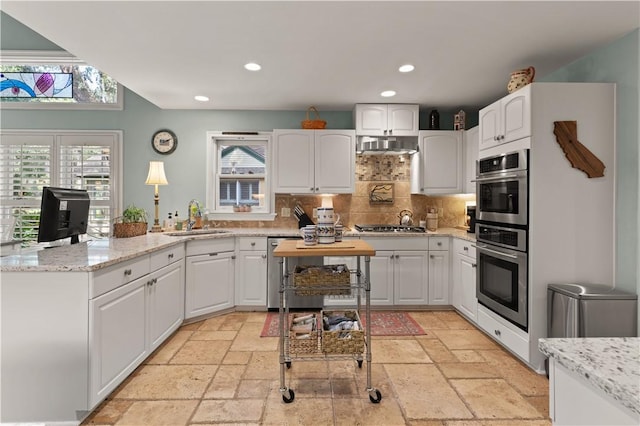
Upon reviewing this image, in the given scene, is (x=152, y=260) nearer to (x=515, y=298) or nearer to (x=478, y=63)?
(x=515, y=298)

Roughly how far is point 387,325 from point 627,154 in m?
2.37

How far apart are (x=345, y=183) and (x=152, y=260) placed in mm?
2322

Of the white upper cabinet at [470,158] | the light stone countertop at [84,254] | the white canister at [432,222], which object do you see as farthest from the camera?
the white canister at [432,222]

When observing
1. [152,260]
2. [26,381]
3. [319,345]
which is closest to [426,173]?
[319,345]

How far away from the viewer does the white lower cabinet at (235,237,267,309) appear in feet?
12.7

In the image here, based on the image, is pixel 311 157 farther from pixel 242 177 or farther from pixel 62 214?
pixel 62 214

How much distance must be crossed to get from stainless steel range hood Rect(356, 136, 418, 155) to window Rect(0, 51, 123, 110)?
316 centimetres

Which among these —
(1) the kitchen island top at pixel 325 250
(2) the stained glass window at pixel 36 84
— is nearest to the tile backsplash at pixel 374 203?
(1) the kitchen island top at pixel 325 250

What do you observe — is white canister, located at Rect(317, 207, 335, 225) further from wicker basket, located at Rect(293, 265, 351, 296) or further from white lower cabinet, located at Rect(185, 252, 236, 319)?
white lower cabinet, located at Rect(185, 252, 236, 319)

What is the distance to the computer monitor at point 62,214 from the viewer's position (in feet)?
7.85

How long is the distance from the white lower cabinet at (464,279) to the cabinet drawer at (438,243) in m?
0.09

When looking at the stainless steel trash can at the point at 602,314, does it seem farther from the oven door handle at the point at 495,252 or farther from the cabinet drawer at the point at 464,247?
the cabinet drawer at the point at 464,247

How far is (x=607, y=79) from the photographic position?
2557mm

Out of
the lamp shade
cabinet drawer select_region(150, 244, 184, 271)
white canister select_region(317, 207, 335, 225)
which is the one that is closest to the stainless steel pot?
white canister select_region(317, 207, 335, 225)
